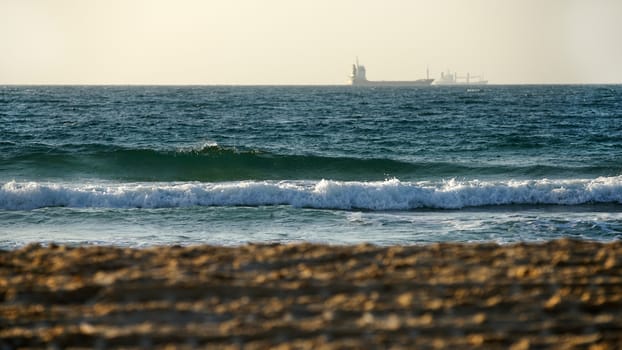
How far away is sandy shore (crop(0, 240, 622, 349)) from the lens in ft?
14.8

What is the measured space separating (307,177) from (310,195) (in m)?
5.61

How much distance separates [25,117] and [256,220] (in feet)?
91.7

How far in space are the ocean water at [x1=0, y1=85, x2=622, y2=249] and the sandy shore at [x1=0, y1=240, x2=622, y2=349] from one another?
507 centimetres

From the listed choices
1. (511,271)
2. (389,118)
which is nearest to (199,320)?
(511,271)

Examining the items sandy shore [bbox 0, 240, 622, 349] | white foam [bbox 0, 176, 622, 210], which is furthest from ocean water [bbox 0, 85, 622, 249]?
sandy shore [bbox 0, 240, 622, 349]

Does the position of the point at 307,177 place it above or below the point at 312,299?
below

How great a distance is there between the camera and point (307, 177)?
21828 mm

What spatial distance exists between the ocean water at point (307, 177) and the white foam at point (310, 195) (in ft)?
0.11

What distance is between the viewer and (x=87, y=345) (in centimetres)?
447

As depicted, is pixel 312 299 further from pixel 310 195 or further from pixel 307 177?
pixel 307 177

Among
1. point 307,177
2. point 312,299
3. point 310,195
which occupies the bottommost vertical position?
point 307,177

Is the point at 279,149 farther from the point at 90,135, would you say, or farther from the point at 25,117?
the point at 25,117

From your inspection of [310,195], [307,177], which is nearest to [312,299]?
[310,195]

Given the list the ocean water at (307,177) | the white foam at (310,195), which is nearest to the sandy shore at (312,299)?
the ocean water at (307,177)
